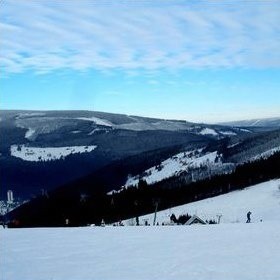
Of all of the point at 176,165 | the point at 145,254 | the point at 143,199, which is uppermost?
the point at 176,165

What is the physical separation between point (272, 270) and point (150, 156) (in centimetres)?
18567

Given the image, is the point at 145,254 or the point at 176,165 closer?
the point at 145,254

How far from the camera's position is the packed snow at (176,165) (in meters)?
154

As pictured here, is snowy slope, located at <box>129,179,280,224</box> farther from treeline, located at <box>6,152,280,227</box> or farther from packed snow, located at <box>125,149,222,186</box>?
packed snow, located at <box>125,149,222,186</box>

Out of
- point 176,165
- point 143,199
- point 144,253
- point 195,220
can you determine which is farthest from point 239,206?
point 176,165

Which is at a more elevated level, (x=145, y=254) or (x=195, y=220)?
(x=145, y=254)

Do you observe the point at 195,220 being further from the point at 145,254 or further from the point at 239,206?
the point at 145,254

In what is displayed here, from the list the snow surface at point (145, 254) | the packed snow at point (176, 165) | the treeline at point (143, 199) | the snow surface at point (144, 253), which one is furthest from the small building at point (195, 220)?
the packed snow at point (176, 165)

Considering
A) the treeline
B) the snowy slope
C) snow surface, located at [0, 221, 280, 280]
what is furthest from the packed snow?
snow surface, located at [0, 221, 280, 280]

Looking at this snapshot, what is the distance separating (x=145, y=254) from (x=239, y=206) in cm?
7425

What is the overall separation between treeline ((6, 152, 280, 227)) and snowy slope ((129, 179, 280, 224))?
512cm

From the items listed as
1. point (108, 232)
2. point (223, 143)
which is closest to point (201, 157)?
point (223, 143)

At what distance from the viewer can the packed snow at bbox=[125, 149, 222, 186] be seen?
154500mm

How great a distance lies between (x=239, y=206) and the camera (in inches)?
3354
